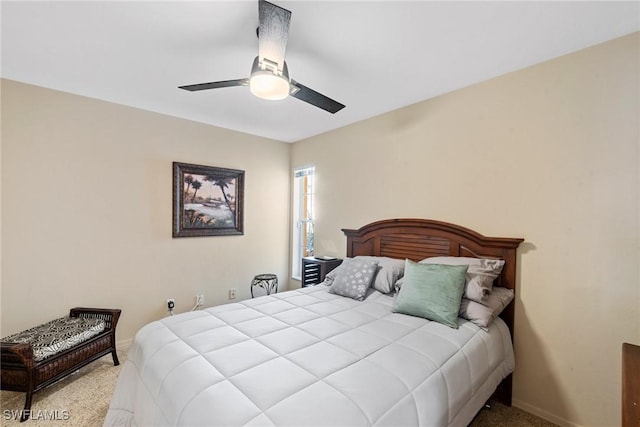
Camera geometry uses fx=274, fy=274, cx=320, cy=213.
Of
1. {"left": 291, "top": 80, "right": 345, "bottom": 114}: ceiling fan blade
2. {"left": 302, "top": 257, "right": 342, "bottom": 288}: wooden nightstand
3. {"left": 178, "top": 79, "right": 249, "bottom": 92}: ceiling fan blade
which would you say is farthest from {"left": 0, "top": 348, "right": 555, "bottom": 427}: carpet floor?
{"left": 291, "top": 80, "right": 345, "bottom": 114}: ceiling fan blade

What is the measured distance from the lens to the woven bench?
1909mm

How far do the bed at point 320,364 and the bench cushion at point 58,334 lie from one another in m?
0.83

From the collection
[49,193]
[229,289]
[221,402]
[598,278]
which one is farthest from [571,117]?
[49,193]

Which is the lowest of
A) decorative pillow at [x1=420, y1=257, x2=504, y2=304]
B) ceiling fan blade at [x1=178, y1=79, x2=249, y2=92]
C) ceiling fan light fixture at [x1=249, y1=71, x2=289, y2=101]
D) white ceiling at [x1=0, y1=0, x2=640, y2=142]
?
decorative pillow at [x1=420, y1=257, x2=504, y2=304]

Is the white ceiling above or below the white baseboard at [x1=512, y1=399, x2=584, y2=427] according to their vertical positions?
above

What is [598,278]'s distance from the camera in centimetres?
182

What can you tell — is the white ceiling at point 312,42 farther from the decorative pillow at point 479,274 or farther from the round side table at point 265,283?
the round side table at point 265,283

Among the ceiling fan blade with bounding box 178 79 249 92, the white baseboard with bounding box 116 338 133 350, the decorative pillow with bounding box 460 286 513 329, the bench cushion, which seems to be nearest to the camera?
the ceiling fan blade with bounding box 178 79 249 92

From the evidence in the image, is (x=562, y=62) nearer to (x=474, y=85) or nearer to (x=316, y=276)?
(x=474, y=85)

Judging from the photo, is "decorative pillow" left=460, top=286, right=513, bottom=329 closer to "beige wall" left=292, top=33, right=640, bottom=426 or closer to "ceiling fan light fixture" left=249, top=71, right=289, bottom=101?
"beige wall" left=292, top=33, right=640, bottom=426

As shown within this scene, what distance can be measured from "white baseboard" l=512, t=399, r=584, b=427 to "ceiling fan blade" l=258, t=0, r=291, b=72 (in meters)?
2.95

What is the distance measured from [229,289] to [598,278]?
12.2 feet

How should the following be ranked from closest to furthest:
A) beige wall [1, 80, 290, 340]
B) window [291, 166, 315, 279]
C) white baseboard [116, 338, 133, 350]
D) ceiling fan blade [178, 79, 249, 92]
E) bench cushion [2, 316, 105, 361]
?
ceiling fan blade [178, 79, 249, 92] < bench cushion [2, 316, 105, 361] < beige wall [1, 80, 290, 340] < white baseboard [116, 338, 133, 350] < window [291, 166, 315, 279]

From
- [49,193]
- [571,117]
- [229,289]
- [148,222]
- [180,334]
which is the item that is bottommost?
[229,289]
